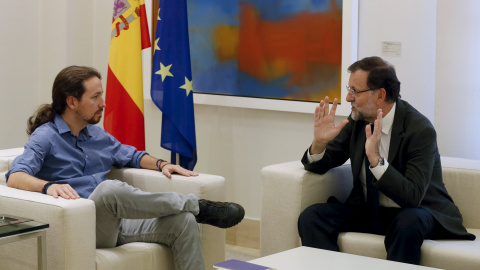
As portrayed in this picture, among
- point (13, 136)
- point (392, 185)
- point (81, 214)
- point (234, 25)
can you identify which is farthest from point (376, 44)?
point (13, 136)

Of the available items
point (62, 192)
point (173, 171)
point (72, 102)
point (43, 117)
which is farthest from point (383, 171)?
point (43, 117)

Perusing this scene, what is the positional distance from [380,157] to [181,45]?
1768 millimetres

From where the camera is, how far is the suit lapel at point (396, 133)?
3420 millimetres

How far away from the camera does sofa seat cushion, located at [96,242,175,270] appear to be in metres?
3.14

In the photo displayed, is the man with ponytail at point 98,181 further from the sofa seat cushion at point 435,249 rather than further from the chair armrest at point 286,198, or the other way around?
the sofa seat cushion at point 435,249

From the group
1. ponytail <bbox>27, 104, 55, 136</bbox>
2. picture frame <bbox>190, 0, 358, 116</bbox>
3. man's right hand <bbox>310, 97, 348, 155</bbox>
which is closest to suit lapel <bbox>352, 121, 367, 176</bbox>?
man's right hand <bbox>310, 97, 348, 155</bbox>

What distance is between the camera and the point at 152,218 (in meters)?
3.37

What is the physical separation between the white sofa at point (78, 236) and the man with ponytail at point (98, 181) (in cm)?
7

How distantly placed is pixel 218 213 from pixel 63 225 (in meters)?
0.75

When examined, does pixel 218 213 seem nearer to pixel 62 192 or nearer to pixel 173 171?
pixel 173 171

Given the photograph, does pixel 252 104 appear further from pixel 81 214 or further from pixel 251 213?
pixel 81 214

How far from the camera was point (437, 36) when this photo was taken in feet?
13.5

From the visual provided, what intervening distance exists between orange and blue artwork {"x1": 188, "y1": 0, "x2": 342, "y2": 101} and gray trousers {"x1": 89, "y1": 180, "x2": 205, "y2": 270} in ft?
4.74

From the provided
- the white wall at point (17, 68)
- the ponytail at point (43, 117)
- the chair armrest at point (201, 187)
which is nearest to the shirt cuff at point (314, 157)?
the chair armrest at point (201, 187)
